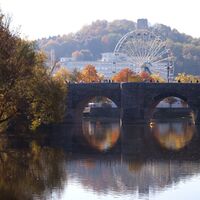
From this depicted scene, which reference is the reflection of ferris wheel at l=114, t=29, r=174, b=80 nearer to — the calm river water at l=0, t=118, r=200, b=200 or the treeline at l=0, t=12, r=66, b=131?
the calm river water at l=0, t=118, r=200, b=200

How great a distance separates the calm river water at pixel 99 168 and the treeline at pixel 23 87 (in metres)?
1.83

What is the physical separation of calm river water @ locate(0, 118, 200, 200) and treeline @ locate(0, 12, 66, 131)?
183 cm

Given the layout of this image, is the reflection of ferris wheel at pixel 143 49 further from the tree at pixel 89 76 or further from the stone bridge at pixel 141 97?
the stone bridge at pixel 141 97

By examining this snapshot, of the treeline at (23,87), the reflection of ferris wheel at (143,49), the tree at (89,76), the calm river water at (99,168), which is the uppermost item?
the reflection of ferris wheel at (143,49)

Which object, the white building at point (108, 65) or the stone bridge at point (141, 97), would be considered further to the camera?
the white building at point (108, 65)

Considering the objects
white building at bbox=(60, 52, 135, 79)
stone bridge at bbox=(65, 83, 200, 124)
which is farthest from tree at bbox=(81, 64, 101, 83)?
stone bridge at bbox=(65, 83, 200, 124)

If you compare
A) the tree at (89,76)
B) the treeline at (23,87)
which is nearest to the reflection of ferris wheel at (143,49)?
the tree at (89,76)

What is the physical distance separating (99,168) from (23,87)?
409 inches

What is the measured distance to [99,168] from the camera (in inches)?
1304

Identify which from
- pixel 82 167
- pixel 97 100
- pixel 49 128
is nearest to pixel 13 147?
pixel 82 167

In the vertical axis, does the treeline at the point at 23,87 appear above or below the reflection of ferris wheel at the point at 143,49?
below

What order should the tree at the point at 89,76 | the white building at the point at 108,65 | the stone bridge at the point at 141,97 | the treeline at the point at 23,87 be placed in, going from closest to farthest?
the treeline at the point at 23,87, the stone bridge at the point at 141,97, the tree at the point at 89,76, the white building at the point at 108,65

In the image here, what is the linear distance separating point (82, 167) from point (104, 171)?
1.49 metres

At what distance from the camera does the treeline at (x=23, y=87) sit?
37438mm
